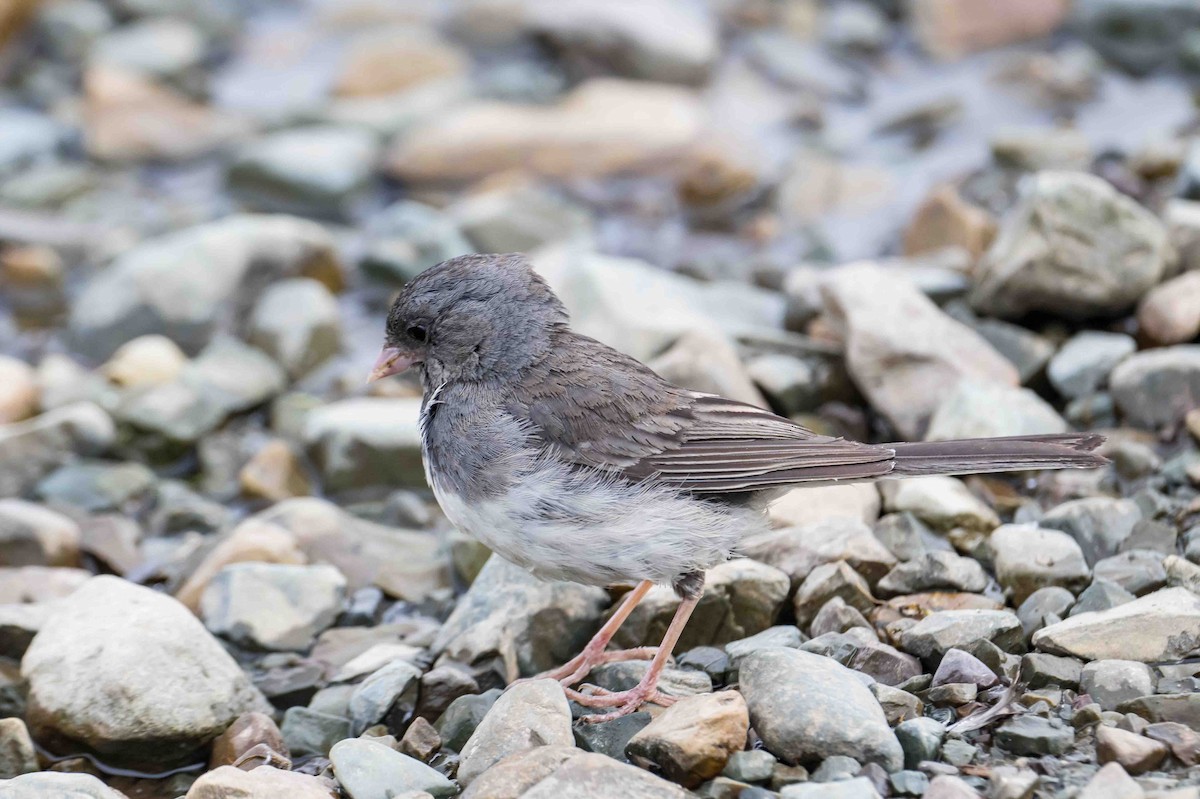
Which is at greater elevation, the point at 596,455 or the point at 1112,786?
the point at 596,455

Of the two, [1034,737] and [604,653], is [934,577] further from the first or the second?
[604,653]

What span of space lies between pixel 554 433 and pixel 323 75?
847 centimetres

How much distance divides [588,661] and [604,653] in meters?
0.07

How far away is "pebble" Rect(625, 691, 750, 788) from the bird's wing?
895 millimetres

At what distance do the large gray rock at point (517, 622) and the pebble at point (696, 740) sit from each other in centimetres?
110

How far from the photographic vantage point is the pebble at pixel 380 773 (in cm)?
383

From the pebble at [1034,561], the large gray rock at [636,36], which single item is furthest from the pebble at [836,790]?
the large gray rock at [636,36]

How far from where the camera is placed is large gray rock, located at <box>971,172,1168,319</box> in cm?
649

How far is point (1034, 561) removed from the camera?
15.5 ft

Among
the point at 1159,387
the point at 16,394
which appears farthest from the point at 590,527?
the point at 16,394

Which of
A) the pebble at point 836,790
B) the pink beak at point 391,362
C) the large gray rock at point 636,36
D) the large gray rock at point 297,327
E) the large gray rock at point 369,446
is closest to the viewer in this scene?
the pebble at point 836,790

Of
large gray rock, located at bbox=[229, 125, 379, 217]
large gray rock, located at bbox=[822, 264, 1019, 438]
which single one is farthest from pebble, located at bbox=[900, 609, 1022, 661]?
large gray rock, located at bbox=[229, 125, 379, 217]

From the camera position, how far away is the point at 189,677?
14.5ft

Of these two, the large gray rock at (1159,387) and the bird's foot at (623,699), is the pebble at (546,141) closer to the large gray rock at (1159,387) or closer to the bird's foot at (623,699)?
the large gray rock at (1159,387)
